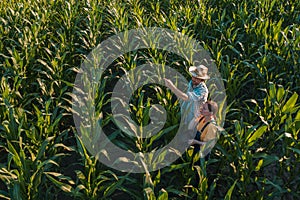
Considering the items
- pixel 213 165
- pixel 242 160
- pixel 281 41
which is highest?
pixel 281 41

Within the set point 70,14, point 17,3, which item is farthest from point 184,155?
point 17,3

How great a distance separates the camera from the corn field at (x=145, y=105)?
2705mm

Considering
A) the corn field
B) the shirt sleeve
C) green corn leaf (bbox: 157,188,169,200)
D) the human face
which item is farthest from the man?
green corn leaf (bbox: 157,188,169,200)

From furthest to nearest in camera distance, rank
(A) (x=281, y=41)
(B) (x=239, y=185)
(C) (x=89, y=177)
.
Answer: (A) (x=281, y=41), (B) (x=239, y=185), (C) (x=89, y=177)

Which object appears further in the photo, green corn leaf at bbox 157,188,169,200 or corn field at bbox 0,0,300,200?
corn field at bbox 0,0,300,200

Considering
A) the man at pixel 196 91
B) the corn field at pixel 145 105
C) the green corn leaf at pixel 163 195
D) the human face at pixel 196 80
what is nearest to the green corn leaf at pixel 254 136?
the corn field at pixel 145 105

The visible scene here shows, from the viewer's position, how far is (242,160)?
273 centimetres

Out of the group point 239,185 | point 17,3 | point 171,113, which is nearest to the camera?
point 239,185

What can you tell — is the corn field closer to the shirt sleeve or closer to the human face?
the shirt sleeve

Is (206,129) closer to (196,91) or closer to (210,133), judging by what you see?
(210,133)

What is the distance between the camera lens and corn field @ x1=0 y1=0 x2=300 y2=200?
271cm

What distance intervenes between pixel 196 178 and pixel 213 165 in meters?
0.24

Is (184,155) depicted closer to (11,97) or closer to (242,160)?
(242,160)

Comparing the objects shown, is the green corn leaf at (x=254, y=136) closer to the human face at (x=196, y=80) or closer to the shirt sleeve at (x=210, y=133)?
the shirt sleeve at (x=210, y=133)
